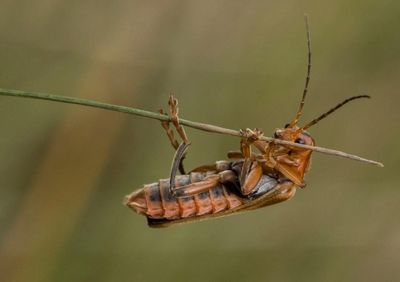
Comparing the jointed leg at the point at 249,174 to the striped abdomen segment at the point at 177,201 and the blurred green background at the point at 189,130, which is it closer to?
the striped abdomen segment at the point at 177,201

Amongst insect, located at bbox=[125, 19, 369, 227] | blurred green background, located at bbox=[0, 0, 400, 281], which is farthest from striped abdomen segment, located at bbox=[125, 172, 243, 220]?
blurred green background, located at bbox=[0, 0, 400, 281]

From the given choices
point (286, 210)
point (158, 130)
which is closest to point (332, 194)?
point (286, 210)

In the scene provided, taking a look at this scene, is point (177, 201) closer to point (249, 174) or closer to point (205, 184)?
point (205, 184)

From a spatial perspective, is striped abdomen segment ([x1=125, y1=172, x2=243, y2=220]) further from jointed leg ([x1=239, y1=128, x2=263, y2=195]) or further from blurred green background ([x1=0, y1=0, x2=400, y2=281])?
blurred green background ([x1=0, y1=0, x2=400, y2=281])

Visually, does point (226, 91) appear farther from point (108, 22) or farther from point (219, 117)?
point (108, 22)

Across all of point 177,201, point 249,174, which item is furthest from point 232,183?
point 177,201
